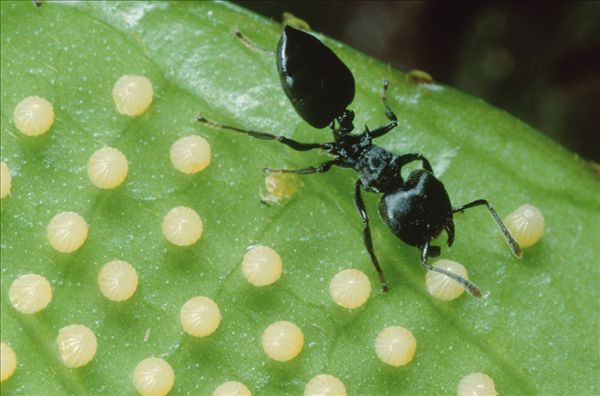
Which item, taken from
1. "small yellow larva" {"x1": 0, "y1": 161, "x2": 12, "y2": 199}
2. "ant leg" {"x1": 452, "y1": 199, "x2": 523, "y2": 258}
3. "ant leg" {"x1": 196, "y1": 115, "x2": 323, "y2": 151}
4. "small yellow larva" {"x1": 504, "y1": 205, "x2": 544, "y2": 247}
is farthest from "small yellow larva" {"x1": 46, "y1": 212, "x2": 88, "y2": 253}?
"small yellow larva" {"x1": 504, "y1": 205, "x2": 544, "y2": 247}

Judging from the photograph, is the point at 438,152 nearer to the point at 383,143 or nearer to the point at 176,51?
the point at 383,143

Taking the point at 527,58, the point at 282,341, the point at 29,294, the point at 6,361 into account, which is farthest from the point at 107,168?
the point at 527,58

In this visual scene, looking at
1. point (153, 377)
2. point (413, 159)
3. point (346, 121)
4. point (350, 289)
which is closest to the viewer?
point (153, 377)

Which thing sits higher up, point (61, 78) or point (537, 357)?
point (61, 78)

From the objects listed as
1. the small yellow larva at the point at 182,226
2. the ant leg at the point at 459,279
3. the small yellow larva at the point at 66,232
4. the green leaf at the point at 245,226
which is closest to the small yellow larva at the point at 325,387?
the green leaf at the point at 245,226

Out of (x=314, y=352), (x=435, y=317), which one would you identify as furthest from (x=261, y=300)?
(x=435, y=317)

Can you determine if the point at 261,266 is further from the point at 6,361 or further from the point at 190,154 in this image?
the point at 6,361

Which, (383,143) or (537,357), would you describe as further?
(383,143)
